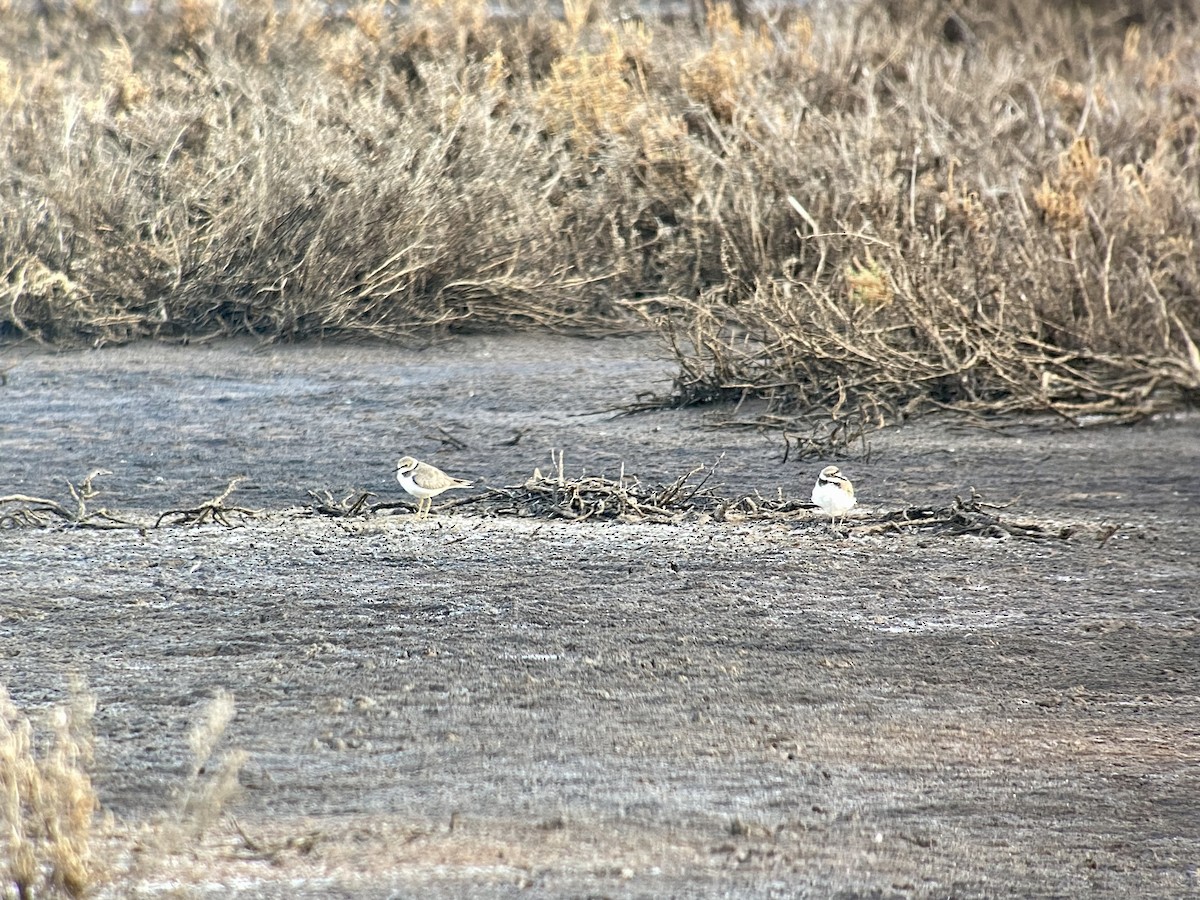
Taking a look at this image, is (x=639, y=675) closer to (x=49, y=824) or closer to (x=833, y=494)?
(x=833, y=494)

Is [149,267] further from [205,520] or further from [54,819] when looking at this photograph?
[54,819]

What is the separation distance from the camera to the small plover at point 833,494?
22.3 ft

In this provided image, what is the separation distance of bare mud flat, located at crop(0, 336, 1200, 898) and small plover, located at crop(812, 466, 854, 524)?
128mm

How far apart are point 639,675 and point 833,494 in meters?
1.79

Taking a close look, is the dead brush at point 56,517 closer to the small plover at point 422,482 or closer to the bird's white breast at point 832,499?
the small plover at point 422,482

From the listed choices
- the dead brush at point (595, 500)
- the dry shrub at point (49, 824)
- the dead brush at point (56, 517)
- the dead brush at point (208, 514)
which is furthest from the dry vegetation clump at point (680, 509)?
the dry shrub at point (49, 824)

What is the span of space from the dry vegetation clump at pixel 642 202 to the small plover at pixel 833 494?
Result: 189 centimetres

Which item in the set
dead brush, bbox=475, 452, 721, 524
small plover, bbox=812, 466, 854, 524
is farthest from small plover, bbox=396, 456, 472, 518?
small plover, bbox=812, 466, 854, 524

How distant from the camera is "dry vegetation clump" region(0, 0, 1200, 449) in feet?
32.9

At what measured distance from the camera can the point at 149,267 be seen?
12.6 meters

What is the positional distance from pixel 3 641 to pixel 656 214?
960cm

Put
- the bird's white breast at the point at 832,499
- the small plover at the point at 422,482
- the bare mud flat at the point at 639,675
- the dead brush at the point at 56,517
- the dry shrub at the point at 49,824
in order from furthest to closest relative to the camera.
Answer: the small plover at the point at 422,482
the dead brush at the point at 56,517
the bird's white breast at the point at 832,499
the bare mud flat at the point at 639,675
the dry shrub at the point at 49,824

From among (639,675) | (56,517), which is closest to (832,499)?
Result: (639,675)

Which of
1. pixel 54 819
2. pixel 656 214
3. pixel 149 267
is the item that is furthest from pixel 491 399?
pixel 54 819
